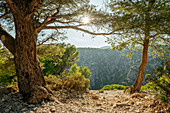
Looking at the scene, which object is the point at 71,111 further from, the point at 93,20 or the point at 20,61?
the point at 93,20

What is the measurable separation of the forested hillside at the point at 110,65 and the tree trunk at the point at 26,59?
57012mm

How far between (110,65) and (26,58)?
72.2 meters

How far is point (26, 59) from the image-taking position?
341 centimetres

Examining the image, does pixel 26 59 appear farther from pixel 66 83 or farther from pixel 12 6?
pixel 66 83

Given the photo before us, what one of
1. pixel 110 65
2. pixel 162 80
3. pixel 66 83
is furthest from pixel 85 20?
pixel 110 65

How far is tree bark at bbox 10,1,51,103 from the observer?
3.34 meters

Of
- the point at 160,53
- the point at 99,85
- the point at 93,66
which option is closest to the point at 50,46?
the point at 160,53

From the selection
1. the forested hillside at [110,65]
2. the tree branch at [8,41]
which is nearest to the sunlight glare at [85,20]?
the tree branch at [8,41]

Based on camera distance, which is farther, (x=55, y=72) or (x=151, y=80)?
(x=55, y=72)

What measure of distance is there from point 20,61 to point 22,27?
1.02m

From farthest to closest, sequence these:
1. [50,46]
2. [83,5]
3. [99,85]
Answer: [99,85] < [50,46] < [83,5]

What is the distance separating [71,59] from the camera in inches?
674

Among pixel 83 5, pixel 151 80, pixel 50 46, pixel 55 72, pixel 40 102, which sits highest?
pixel 83 5

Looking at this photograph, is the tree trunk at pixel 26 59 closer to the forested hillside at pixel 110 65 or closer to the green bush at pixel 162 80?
the green bush at pixel 162 80
